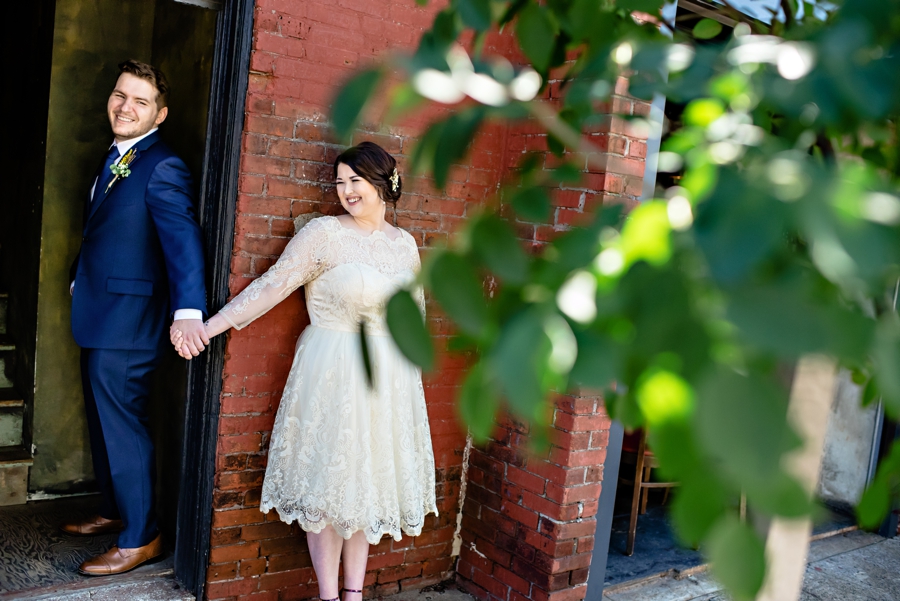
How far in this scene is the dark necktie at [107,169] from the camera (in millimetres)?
3111

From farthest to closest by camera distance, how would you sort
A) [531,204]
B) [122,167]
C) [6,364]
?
[6,364] < [122,167] < [531,204]

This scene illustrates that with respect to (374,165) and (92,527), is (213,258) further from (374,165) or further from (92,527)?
(92,527)

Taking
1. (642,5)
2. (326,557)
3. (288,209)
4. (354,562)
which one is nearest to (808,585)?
(354,562)

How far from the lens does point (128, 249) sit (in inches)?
120

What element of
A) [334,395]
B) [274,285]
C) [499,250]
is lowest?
[334,395]

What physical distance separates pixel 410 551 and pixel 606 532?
0.90 m

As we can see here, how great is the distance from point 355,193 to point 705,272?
2458 mm

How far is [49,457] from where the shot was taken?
12.9ft

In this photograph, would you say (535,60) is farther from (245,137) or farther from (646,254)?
(245,137)

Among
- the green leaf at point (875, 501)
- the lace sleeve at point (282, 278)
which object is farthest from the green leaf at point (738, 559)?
the lace sleeve at point (282, 278)

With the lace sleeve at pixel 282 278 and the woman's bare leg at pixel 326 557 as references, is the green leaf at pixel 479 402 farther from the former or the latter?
the woman's bare leg at pixel 326 557

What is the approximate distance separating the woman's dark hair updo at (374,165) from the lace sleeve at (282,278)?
0.84 feet

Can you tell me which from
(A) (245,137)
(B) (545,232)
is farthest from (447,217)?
(A) (245,137)

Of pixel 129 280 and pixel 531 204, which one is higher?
pixel 531 204
